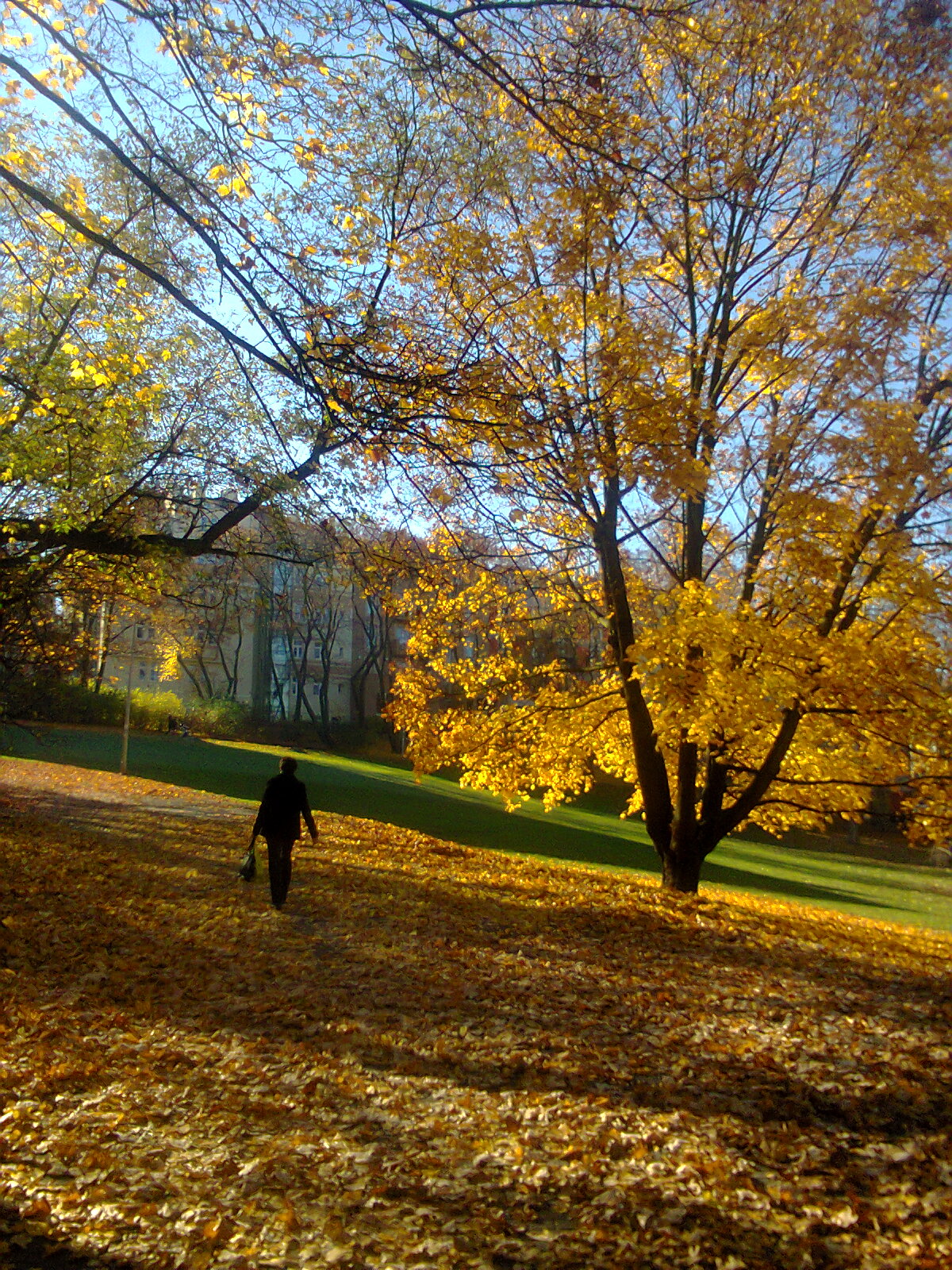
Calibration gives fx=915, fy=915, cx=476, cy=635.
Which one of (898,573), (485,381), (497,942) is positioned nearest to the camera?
(485,381)

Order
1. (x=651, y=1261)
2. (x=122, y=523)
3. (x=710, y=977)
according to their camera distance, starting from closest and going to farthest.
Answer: (x=651, y=1261), (x=710, y=977), (x=122, y=523)

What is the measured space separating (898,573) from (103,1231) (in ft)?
29.1

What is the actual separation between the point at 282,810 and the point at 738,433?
7.06 m

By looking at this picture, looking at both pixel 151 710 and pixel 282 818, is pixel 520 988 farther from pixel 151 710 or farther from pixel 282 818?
pixel 151 710

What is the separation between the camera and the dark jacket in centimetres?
927

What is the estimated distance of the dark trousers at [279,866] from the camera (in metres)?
9.38

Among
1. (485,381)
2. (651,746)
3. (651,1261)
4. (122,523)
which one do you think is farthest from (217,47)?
(651,746)

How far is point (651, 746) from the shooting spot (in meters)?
11.9

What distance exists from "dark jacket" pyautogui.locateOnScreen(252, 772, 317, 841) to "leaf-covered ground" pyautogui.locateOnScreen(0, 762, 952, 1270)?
32.9 inches

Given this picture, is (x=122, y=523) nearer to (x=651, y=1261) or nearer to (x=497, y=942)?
(x=497, y=942)

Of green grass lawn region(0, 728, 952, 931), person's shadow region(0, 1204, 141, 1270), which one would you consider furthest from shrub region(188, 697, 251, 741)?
person's shadow region(0, 1204, 141, 1270)

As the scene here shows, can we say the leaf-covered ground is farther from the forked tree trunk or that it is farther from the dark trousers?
the forked tree trunk

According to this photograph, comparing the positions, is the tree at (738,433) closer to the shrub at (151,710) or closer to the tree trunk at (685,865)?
the tree trunk at (685,865)

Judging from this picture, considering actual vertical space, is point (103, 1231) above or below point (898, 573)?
below
